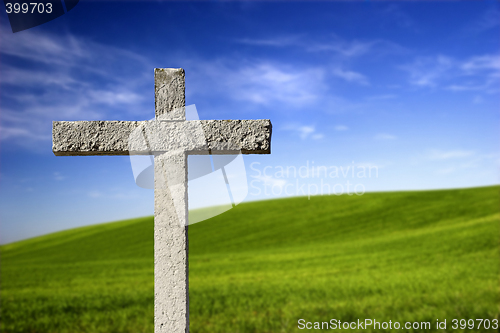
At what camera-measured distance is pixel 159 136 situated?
124 inches

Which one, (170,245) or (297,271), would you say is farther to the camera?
(297,271)

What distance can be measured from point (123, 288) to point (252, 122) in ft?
36.4

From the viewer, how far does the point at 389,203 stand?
30.9 m

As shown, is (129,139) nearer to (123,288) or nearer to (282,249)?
(123,288)

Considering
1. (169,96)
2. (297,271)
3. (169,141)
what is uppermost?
(169,96)

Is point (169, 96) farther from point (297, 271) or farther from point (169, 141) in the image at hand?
point (297, 271)

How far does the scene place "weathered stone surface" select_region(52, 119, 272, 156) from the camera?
3135 mm

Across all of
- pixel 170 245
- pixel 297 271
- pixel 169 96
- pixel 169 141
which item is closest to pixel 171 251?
pixel 170 245

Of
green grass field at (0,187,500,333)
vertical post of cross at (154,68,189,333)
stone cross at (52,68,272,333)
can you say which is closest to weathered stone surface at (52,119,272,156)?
stone cross at (52,68,272,333)

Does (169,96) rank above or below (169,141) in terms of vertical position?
above

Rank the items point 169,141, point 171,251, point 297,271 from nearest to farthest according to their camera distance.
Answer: point 171,251, point 169,141, point 297,271

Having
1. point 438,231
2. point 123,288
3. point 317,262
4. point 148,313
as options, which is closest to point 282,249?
point 317,262

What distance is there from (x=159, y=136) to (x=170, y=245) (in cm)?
100

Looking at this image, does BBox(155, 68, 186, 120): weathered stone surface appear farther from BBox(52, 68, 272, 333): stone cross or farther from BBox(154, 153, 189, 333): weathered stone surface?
BBox(154, 153, 189, 333): weathered stone surface
